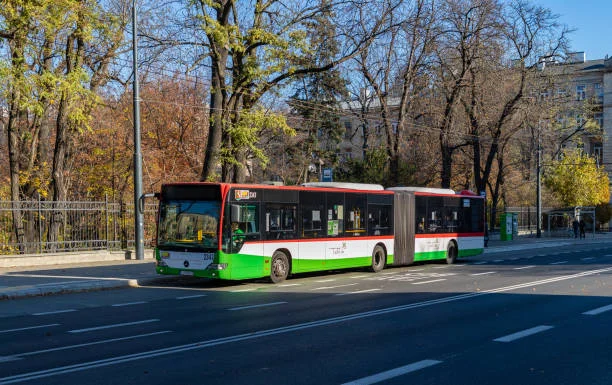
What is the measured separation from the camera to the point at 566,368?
7.83 meters

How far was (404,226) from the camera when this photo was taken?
24.6 m

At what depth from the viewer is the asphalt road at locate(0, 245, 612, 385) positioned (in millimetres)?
7539

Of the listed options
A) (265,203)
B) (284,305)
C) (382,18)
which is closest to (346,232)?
(265,203)

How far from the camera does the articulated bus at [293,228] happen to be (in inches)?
691

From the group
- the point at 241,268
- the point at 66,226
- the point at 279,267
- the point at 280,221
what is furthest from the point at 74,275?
the point at 280,221

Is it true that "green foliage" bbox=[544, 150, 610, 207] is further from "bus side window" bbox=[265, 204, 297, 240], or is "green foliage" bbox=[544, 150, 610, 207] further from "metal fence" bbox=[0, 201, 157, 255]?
"bus side window" bbox=[265, 204, 297, 240]

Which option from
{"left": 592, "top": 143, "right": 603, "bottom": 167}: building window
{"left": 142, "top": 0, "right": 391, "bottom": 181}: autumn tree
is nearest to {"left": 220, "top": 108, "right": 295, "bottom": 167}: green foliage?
{"left": 142, "top": 0, "right": 391, "bottom": 181}: autumn tree

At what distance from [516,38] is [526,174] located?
2468cm

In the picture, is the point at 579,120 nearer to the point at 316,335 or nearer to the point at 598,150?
the point at 598,150

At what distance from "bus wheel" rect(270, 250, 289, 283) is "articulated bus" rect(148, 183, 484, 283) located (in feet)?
0.09

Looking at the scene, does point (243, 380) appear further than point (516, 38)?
No

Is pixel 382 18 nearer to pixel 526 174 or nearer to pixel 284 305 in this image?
pixel 284 305

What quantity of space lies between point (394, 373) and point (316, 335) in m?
2.76

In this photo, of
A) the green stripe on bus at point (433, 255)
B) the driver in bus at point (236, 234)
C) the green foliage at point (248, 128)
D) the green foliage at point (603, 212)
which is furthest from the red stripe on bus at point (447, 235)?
the green foliage at point (603, 212)
